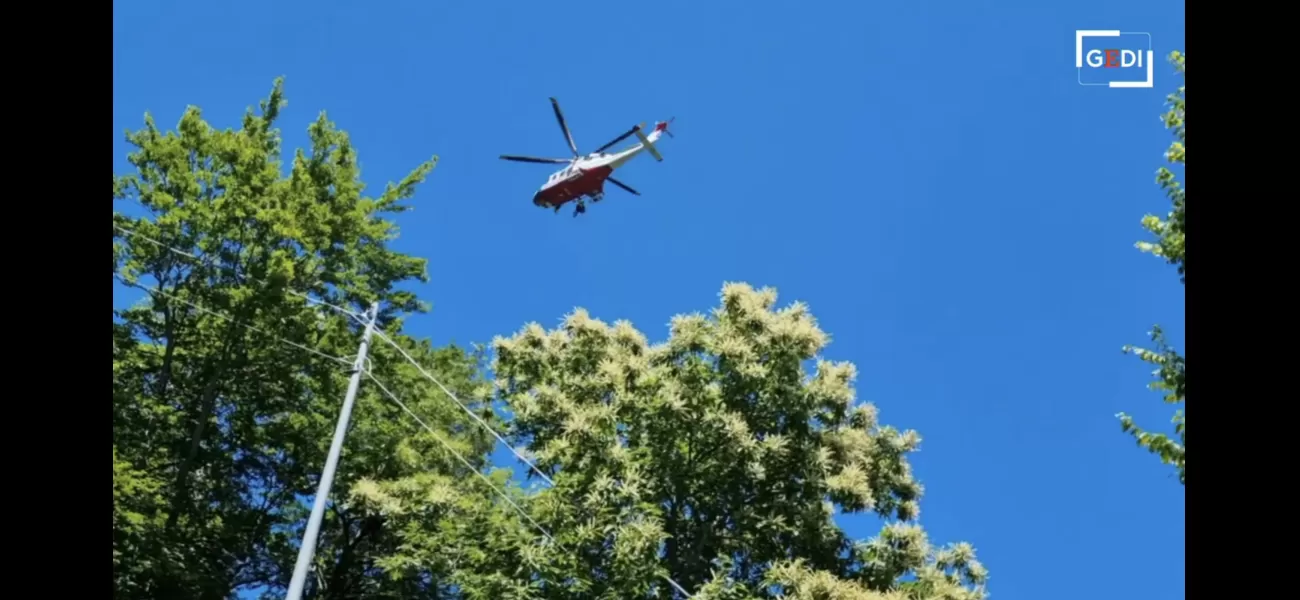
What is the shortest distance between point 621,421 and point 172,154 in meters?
10.6

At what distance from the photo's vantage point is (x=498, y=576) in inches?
496

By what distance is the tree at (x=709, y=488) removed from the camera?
1276 centimetres

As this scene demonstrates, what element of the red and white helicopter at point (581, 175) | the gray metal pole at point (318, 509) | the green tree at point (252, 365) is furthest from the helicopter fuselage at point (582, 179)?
the gray metal pole at point (318, 509)

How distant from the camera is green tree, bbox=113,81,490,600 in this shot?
674 inches

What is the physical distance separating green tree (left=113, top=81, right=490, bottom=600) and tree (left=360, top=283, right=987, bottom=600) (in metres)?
3.26

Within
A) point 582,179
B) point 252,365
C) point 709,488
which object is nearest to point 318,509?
point 709,488

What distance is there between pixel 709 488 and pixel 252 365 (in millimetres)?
9790

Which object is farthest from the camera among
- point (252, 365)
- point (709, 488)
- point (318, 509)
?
point (252, 365)

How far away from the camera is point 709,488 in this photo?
1421 centimetres

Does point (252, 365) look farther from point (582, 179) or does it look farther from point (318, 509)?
point (318, 509)

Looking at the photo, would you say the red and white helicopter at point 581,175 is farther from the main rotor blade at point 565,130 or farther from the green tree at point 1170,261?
the green tree at point 1170,261
